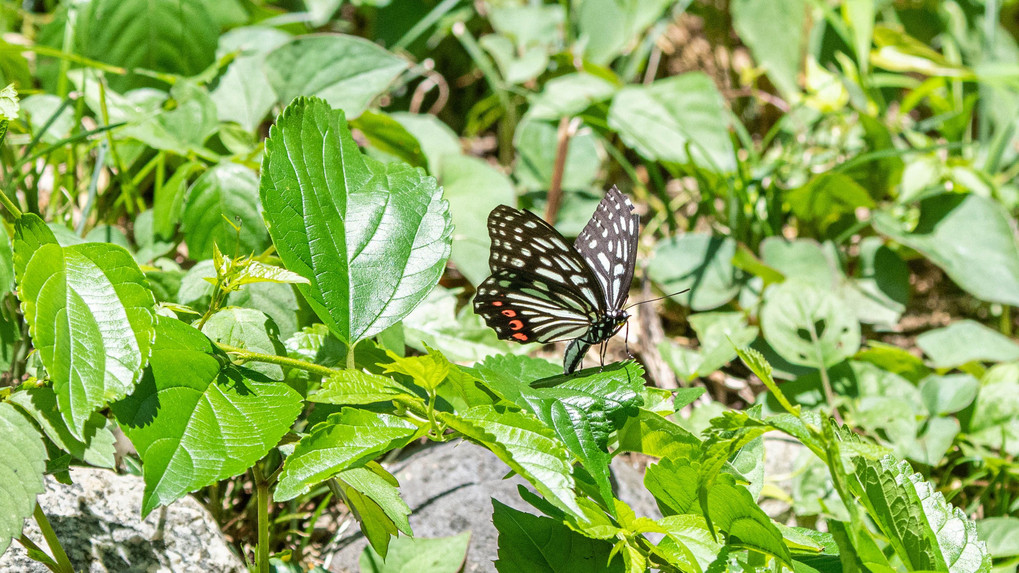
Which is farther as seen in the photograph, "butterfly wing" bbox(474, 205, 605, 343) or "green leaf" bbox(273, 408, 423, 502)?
"butterfly wing" bbox(474, 205, 605, 343)

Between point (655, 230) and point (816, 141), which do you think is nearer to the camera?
point (655, 230)

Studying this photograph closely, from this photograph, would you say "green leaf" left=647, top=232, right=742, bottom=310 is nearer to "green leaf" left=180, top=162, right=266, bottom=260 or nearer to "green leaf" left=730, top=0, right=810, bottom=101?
"green leaf" left=730, top=0, right=810, bottom=101

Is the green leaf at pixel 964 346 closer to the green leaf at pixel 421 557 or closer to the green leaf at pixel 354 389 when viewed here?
the green leaf at pixel 421 557

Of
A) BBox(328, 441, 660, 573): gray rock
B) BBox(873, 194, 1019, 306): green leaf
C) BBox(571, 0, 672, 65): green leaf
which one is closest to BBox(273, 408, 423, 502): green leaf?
BBox(328, 441, 660, 573): gray rock

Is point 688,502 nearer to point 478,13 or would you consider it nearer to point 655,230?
point 655,230

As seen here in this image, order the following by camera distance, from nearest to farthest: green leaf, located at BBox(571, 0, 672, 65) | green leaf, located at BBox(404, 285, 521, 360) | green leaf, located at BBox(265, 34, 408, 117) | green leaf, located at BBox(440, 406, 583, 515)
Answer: green leaf, located at BBox(440, 406, 583, 515), green leaf, located at BBox(404, 285, 521, 360), green leaf, located at BBox(265, 34, 408, 117), green leaf, located at BBox(571, 0, 672, 65)

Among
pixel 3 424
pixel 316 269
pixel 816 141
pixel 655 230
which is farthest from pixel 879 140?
pixel 3 424

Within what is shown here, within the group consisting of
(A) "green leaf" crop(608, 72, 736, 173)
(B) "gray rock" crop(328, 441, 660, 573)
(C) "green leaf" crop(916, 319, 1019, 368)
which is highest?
(A) "green leaf" crop(608, 72, 736, 173)
